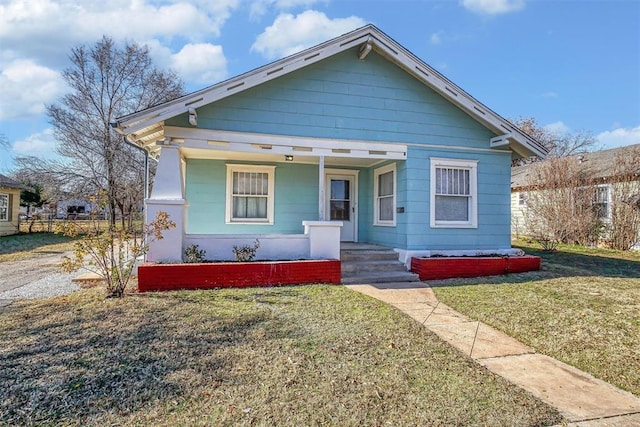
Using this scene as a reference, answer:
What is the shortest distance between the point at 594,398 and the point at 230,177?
8.37 meters

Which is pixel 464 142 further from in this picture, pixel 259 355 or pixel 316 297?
pixel 259 355

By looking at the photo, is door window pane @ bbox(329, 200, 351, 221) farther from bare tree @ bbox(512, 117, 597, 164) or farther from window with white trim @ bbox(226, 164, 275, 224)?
bare tree @ bbox(512, 117, 597, 164)

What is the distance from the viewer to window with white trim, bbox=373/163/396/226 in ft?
30.0

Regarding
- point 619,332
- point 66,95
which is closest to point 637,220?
point 619,332

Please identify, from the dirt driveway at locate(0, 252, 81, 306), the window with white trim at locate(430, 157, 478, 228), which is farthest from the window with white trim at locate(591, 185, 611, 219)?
the dirt driveway at locate(0, 252, 81, 306)

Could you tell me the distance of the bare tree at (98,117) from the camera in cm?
2009

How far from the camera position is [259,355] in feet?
11.7

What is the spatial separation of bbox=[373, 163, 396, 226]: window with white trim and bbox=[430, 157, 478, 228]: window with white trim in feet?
3.25

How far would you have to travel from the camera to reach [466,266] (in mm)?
8000

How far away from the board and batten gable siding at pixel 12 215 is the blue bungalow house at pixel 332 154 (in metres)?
15.5

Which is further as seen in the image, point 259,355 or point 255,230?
point 255,230

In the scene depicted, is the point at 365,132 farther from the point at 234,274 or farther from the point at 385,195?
the point at 234,274

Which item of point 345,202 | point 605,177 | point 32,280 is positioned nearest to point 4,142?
point 32,280

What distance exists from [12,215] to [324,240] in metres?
21.2
